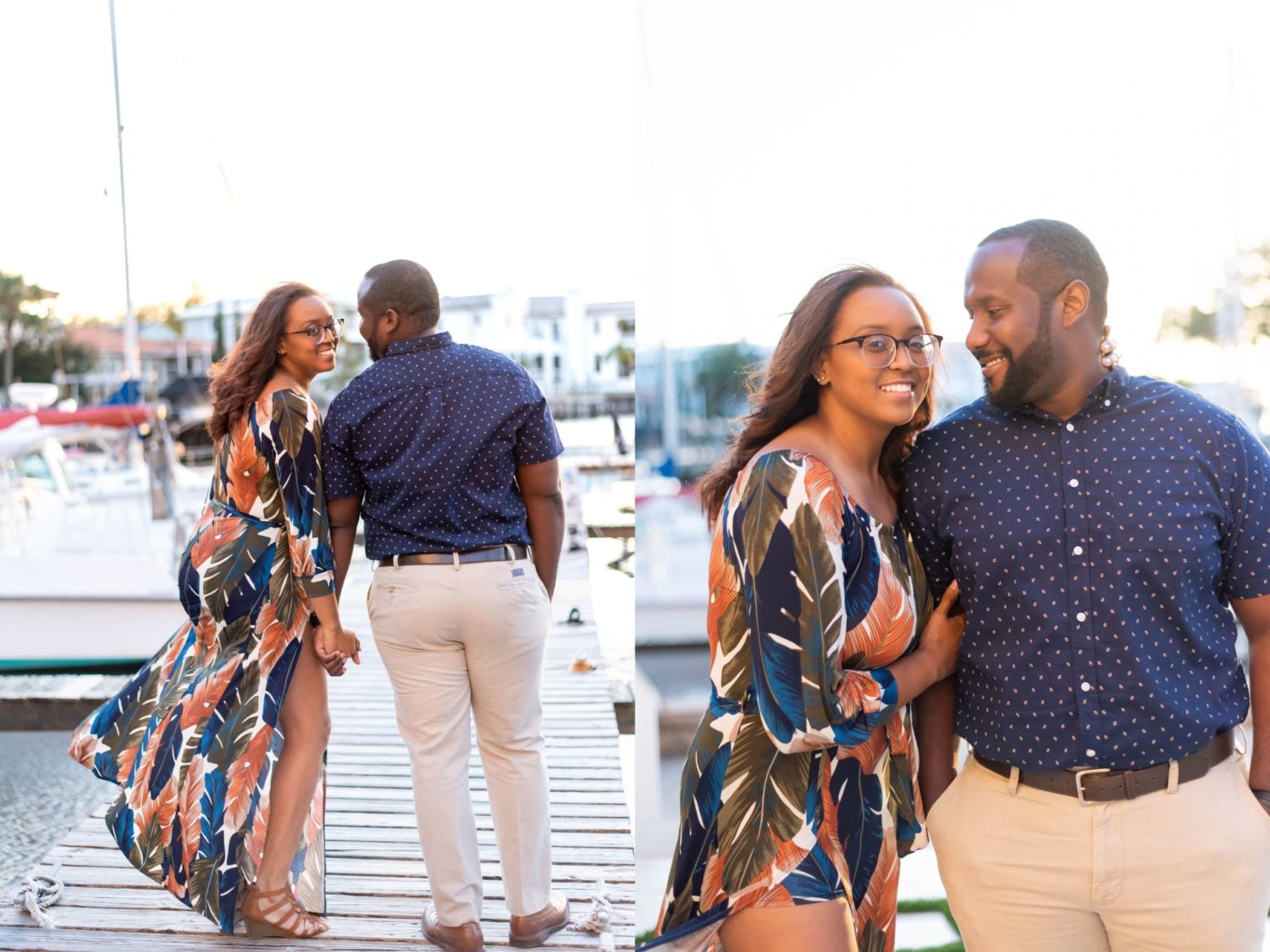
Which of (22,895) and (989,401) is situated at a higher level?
(989,401)

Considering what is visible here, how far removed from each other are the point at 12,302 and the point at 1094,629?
25.1 metres

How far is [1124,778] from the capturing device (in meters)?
1.94

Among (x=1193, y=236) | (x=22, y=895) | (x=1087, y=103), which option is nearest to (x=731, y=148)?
(x=1087, y=103)

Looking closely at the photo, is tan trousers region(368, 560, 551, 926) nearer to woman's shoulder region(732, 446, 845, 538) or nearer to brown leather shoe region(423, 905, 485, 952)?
brown leather shoe region(423, 905, 485, 952)

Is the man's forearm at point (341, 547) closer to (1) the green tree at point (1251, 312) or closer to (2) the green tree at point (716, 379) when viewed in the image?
(2) the green tree at point (716, 379)

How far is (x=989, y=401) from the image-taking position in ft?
6.89

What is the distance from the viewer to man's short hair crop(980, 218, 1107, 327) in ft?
6.67

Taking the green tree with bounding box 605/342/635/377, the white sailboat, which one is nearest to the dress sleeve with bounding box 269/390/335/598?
the white sailboat

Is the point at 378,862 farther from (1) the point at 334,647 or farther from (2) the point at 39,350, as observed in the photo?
(2) the point at 39,350

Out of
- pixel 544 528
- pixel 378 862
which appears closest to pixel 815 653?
pixel 544 528

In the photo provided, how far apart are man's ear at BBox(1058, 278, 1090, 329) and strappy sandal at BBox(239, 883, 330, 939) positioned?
8.55 feet

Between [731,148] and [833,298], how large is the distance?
27.5 m

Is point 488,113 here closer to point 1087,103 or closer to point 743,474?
point 1087,103

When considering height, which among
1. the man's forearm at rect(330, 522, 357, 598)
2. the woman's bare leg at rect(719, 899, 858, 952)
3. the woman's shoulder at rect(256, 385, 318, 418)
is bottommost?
the woman's bare leg at rect(719, 899, 858, 952)
